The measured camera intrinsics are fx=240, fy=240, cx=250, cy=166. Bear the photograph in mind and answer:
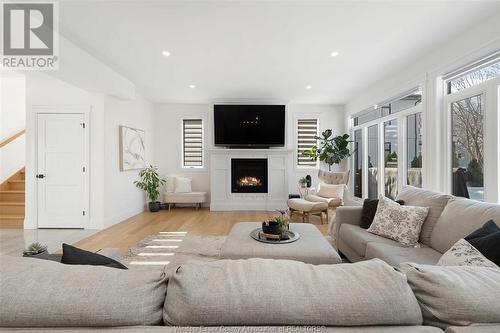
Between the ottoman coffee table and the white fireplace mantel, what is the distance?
3.57m

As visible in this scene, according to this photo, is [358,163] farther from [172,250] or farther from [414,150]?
[172,250]

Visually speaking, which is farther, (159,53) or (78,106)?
(78,106)

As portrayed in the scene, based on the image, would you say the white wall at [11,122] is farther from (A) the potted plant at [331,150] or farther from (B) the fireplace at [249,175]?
(A) the potted plant at [331,150]

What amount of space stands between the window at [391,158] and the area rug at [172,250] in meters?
3.39

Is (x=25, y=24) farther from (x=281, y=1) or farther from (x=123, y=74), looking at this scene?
(x=281, y=1)

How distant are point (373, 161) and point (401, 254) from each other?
3777 mm

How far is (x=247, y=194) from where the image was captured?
6.05 metres

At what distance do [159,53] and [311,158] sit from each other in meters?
4.43

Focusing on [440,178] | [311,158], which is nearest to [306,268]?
[440,178]

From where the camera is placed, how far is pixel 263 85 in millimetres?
4824

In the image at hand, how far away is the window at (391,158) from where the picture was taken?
14.9 ft

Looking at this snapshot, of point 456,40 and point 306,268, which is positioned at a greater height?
point 456,40

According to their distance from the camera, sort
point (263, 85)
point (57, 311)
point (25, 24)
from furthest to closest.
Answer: point (263, 85)
point (25, 24)
point (57, 311)

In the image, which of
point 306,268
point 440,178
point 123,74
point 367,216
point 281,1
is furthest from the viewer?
point 123,74
